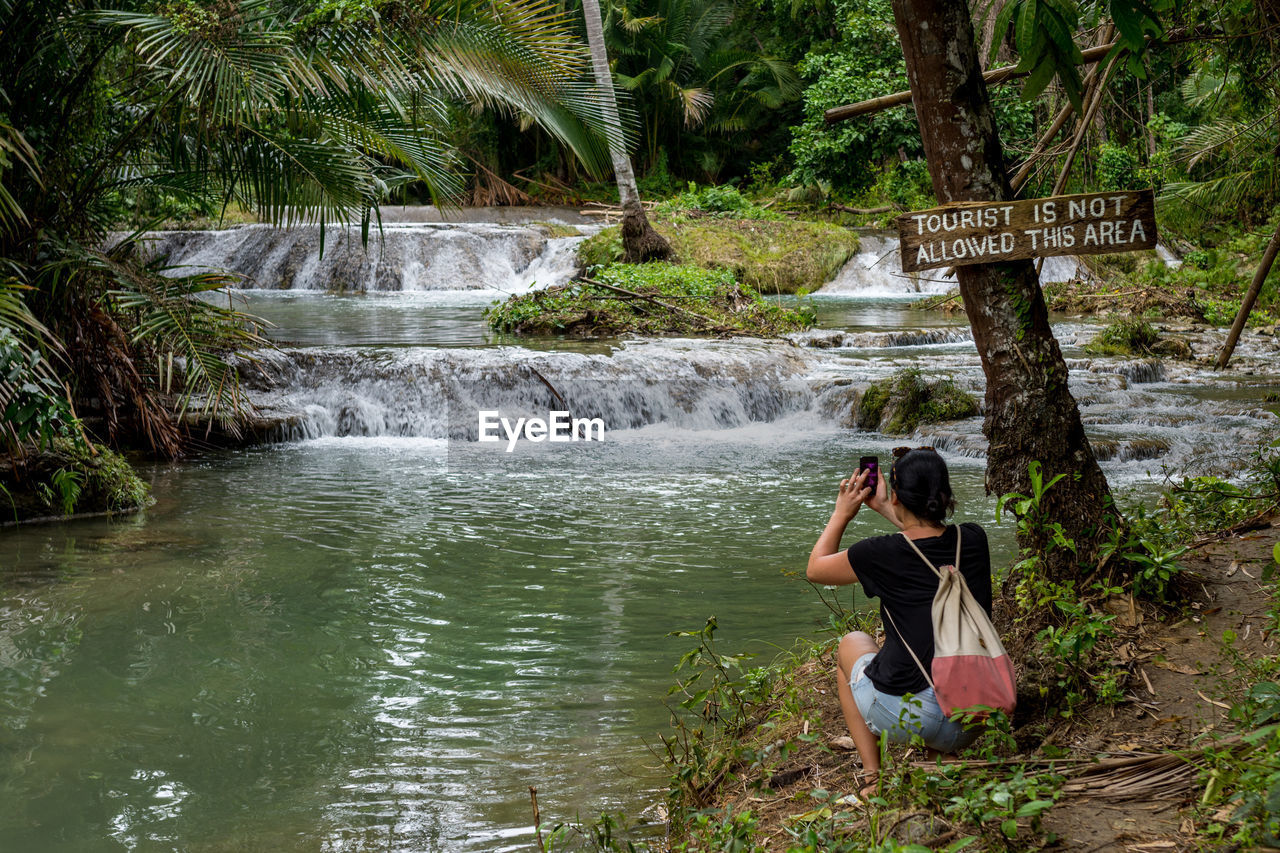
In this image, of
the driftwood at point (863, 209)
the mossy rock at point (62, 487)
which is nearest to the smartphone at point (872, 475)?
the mossy rock at point (62, 487)

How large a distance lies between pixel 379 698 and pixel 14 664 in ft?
6.35

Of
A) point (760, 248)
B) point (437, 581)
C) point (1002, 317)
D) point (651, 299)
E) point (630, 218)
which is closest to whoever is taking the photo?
point (1002, 317)

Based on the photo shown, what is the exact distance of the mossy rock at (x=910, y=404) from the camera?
1187cm

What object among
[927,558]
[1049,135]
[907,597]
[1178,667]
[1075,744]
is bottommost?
[1075,744]

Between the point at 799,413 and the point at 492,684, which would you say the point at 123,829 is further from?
the point at 799,413

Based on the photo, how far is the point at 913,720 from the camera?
326 cm

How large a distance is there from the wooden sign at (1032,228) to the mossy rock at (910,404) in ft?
25.8

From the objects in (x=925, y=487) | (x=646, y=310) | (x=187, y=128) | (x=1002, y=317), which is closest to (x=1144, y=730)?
(x=925, y=487)

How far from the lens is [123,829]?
386 cm

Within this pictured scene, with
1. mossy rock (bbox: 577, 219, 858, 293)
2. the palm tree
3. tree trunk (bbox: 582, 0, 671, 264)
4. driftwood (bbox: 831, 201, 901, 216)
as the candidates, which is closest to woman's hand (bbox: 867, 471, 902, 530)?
the palm tree

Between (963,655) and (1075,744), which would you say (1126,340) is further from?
(963,655)

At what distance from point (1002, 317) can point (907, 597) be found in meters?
1.35

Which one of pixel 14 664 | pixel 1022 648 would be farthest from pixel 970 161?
pixel 14 664

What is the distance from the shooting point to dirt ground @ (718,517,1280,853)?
291cm
